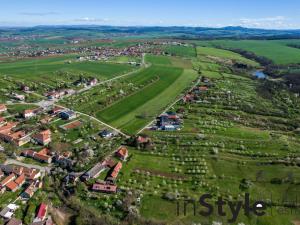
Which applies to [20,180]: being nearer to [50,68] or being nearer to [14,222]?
[14,222]

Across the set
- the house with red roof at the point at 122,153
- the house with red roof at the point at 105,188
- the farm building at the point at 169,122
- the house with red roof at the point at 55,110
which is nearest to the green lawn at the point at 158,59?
the farm building at the point at 169,122

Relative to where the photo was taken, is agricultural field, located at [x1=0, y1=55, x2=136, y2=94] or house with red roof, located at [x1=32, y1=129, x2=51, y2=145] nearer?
house with red roof, located at [x1=32, y1=129, x2=51, y2=145]

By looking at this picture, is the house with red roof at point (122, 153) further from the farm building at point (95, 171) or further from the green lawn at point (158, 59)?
the green lawn at point (158, 59)

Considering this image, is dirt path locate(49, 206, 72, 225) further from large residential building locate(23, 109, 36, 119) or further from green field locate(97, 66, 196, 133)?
large residential building locate(23, 109, 36, 119)

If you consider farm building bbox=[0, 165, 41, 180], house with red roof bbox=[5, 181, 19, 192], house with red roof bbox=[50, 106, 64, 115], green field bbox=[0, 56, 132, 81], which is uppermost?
green field bbox=[0, 56, 132, 81]

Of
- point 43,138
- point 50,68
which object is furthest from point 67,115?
point 50,68

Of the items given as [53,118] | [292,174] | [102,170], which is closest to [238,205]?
[292,174]

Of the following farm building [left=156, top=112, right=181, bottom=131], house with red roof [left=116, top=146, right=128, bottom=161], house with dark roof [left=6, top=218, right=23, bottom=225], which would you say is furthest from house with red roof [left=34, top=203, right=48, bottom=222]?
farm building [left=156, top=112, right=181, bottom=131]

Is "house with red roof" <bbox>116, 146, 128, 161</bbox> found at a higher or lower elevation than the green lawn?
lower
